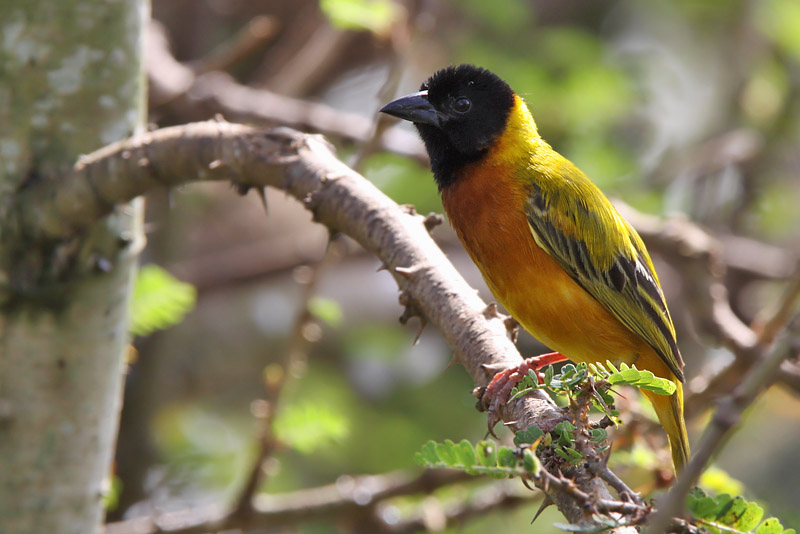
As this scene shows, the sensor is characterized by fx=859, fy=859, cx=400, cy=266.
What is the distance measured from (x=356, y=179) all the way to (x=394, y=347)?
13.4ft

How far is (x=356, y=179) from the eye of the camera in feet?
7.71

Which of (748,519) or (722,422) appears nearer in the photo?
(722,422)

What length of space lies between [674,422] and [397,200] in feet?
7.79

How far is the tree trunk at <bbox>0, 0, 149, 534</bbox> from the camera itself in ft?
8.38

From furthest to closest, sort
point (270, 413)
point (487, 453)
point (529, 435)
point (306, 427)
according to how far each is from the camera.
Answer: point (306, 427) < point (270, 413) < point (529, 435) < point (487, 453)

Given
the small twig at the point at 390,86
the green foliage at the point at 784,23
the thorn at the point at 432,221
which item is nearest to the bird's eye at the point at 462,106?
the small twig at the point at 390,86

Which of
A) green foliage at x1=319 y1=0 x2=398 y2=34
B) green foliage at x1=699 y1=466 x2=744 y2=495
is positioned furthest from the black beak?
green foliage at x1=699 y1=466 x2=744 y2=495

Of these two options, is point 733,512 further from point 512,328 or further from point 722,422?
point 512,328

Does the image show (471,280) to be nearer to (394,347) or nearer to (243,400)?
(394,347)

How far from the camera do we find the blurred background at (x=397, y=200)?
395 centimetres

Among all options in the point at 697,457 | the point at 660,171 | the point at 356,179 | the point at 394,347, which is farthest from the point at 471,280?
the point at 697,457

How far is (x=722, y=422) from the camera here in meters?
1.15

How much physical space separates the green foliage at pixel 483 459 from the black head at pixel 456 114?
176 centimetres

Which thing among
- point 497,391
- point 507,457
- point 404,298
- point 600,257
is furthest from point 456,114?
point 507,457
